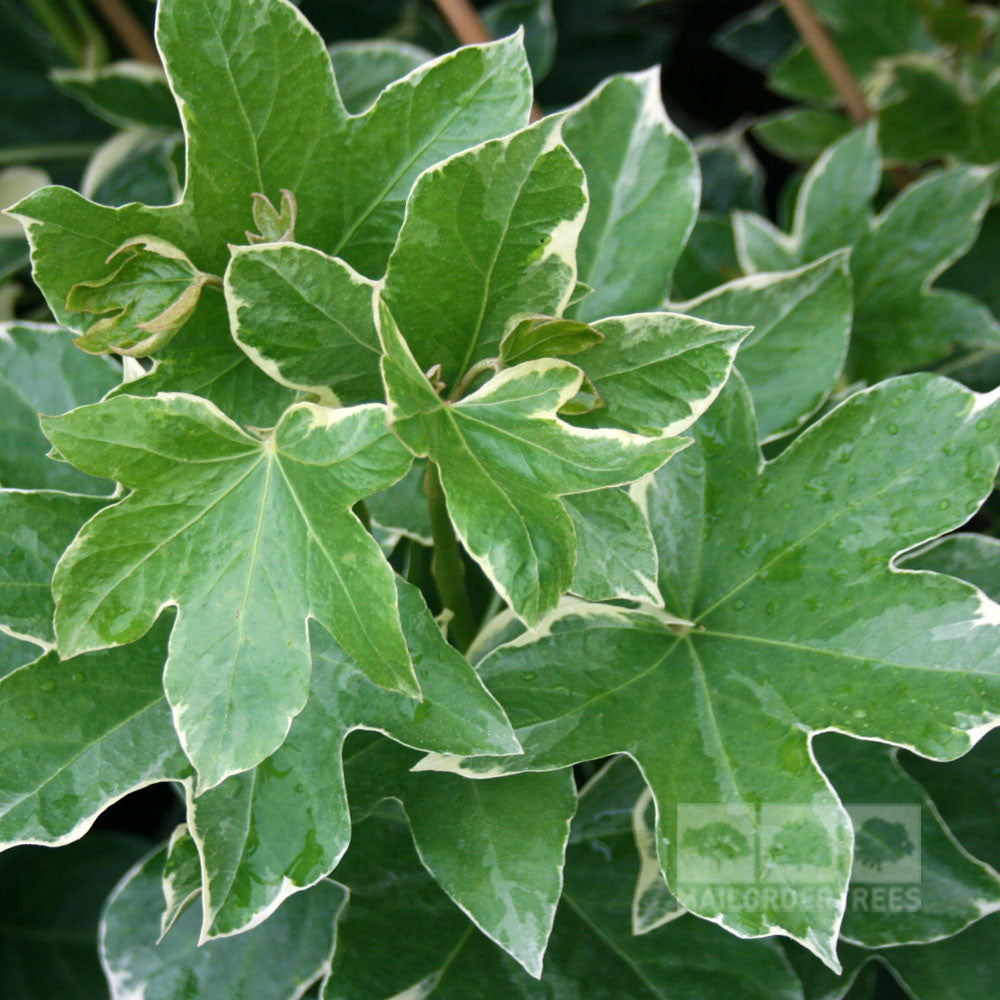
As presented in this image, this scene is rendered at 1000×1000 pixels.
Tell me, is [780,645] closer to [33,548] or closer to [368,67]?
[33,548]

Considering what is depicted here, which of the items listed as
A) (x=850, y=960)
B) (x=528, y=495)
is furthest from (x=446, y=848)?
(x=850, y=960)

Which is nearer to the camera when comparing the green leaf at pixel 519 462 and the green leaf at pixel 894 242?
the green leaf at pixel 519 462

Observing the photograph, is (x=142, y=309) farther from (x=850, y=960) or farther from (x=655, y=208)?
(x=850, y=960)

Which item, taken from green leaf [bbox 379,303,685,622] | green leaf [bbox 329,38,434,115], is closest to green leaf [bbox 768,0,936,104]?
green leaf [bbox 329,38,434,115]

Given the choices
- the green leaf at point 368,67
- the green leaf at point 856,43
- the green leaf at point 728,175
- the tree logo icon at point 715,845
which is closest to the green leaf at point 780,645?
the tree logo icon at point 715,845

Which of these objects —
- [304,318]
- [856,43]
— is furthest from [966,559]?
[856,43]

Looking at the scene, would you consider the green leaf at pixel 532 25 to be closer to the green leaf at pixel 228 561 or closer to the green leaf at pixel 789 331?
the green leaf at pixel 789 331

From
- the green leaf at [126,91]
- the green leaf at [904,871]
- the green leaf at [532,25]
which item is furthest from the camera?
the green leaf at [532,25]
